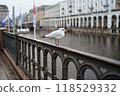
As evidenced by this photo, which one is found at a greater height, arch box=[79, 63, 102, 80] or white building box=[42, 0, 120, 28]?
white building box=[42, 0, 120, 28]

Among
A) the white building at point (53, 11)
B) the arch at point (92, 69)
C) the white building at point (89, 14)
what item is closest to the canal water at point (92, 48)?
the arch at point (92, 69)

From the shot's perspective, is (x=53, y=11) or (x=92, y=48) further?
(x=53, y=11)

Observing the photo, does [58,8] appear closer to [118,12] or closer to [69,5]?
[69,5]

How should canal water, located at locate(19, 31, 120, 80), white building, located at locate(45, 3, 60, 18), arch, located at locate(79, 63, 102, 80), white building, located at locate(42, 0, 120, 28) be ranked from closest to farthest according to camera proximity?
arch, located at locate(79, 63, 102, 80), canal water, located at locate(19, 31, 120, 80), white building, located at locate(42, 0, 120, 28), white building, located at locate(45, 3, 60, 18)

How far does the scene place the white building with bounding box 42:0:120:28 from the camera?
179ft

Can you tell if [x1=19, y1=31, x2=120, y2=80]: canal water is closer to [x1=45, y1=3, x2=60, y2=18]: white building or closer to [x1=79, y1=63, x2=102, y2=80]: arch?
[x1=79, y1=63, x2=102, y2=80]: arch

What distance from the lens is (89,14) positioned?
65.8 m

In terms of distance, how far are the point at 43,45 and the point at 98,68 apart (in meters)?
1.79

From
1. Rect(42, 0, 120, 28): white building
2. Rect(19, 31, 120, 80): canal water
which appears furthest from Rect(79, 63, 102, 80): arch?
Rect(42, 0, 120, 28): white building

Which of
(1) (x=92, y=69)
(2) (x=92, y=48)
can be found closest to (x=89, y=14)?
(2) (x=92, y=48)

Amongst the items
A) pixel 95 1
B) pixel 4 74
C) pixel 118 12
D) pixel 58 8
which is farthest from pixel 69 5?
pixel 4 74

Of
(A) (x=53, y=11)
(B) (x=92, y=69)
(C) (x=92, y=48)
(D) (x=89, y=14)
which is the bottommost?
(C) (x=92, y=48)

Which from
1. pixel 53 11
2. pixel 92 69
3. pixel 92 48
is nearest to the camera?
pixel 92 69

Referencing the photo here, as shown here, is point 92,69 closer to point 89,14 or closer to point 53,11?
point 89,14
